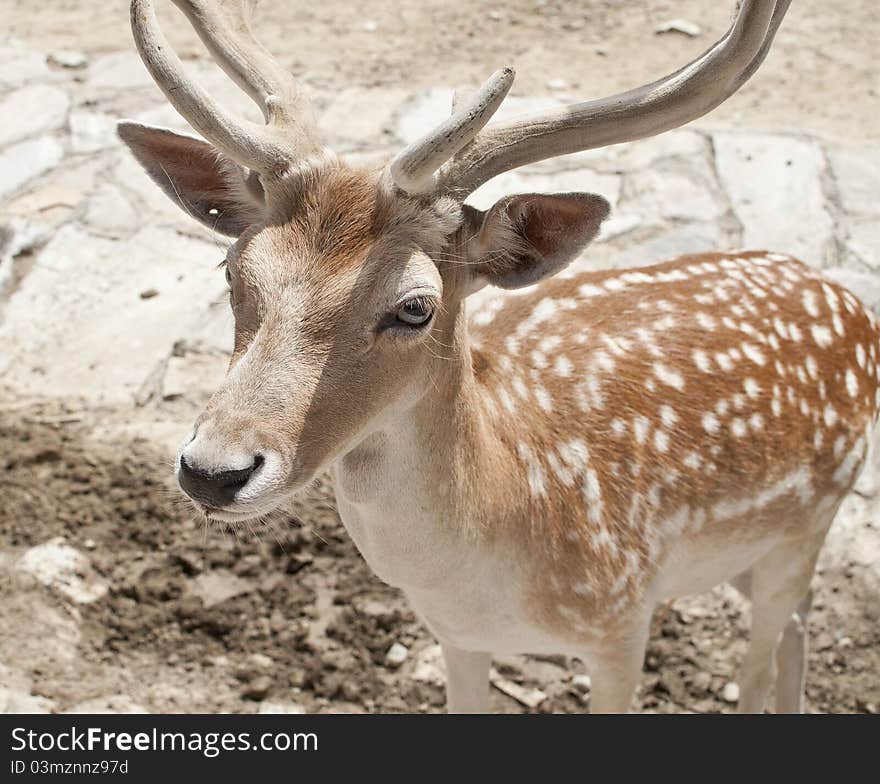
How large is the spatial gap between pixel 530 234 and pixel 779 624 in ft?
5.41

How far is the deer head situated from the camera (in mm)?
2018

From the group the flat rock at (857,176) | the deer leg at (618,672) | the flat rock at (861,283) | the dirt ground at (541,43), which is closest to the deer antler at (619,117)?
the deer leg at (618,672)

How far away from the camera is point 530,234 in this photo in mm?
2307

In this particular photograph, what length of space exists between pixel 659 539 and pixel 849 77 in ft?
14.6

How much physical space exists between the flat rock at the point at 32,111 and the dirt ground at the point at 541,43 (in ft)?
2.26

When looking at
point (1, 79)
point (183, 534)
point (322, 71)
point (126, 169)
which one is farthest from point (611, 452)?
point (1, 79)

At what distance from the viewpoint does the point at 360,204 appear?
214 cm

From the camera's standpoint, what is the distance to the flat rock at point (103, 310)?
14.9ft

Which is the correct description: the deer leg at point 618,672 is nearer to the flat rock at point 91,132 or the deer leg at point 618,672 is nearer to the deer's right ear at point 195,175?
the deer's right ear at point 195,175

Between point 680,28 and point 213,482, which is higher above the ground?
point 680,28

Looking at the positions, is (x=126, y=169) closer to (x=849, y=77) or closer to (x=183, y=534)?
(x=183, y=534)

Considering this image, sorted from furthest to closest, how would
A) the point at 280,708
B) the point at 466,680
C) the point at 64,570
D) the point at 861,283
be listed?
the point at 861,283 < the point at 64,570 < the point at 280,708 < the point at 466,680

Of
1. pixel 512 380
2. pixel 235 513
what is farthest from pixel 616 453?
pixel 235 513

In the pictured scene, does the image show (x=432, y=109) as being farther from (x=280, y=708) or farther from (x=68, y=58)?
(x=280, y=708)
